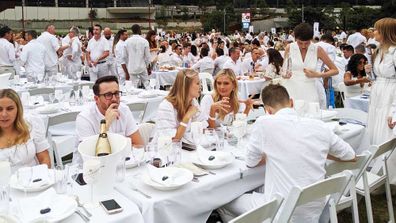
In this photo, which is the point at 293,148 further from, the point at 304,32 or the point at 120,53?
the point at 120,53

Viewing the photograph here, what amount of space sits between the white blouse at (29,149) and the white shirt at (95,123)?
0.96 feet

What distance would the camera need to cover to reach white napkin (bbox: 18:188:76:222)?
2.00 meters

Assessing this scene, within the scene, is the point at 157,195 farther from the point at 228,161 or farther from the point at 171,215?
the point at 228,161

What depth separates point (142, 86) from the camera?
27.7ft

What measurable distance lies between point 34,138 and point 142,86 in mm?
5546

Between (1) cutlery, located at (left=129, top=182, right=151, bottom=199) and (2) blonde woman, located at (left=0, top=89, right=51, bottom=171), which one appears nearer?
(1) cutlery, located at (left=129, top=182, right=151, bottom=199)

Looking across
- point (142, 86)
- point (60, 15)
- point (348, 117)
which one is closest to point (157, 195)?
point (348, 117)

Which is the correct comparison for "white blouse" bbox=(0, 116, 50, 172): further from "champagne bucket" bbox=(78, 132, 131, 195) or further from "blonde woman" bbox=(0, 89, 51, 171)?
"champagne bucket" bbox=(78, 132, 131, 195)

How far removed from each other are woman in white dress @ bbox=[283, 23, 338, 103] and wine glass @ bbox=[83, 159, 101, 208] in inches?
127

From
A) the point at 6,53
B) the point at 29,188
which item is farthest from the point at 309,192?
the point at 6,53

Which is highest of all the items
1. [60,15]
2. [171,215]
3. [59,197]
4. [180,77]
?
[60,15]

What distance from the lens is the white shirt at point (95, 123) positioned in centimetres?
319

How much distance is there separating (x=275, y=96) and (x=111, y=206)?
1195 millimetres

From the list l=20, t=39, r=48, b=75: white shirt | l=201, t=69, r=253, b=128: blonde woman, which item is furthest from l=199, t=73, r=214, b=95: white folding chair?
l=201, t=69, r=253, b=128: blonde woman
